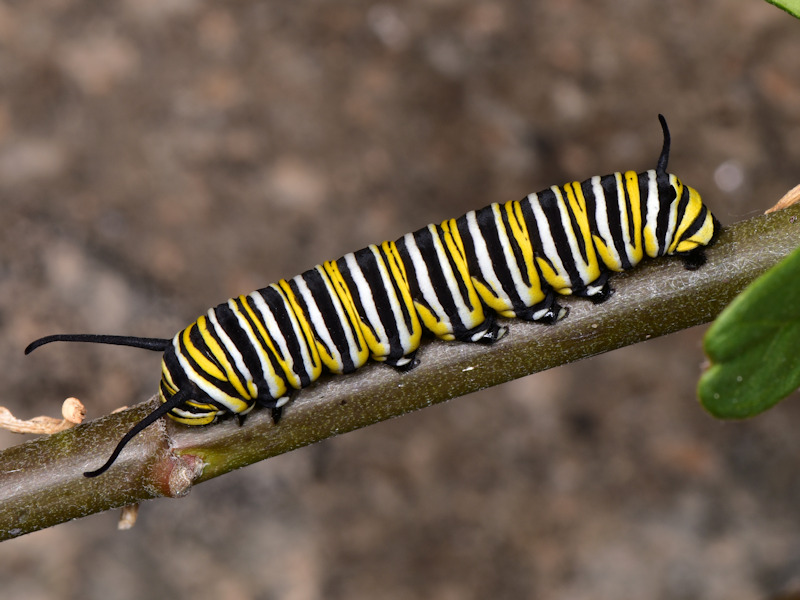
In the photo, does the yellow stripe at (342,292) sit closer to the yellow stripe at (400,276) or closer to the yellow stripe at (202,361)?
the yellow stripe at (400,276)

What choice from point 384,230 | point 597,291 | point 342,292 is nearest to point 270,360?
point 342,292

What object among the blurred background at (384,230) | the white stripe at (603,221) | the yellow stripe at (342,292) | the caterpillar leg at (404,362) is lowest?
the blurred background at (384,230)

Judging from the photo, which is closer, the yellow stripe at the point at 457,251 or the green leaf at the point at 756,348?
the green leaf at the point at 756,348

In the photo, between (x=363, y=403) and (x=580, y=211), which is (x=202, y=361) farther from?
(x=580, y=211)

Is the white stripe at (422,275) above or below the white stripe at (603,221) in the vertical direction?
below

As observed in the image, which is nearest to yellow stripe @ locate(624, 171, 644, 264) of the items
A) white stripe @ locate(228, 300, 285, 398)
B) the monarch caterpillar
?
the monarch caterpillar

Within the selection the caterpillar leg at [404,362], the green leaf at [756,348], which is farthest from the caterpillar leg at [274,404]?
the green leaf at [756,348]

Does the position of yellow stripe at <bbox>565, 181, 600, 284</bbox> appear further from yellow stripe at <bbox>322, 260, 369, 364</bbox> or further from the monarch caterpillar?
yellow stripe at <bbox>322, 260, 369, 364</bbox>
